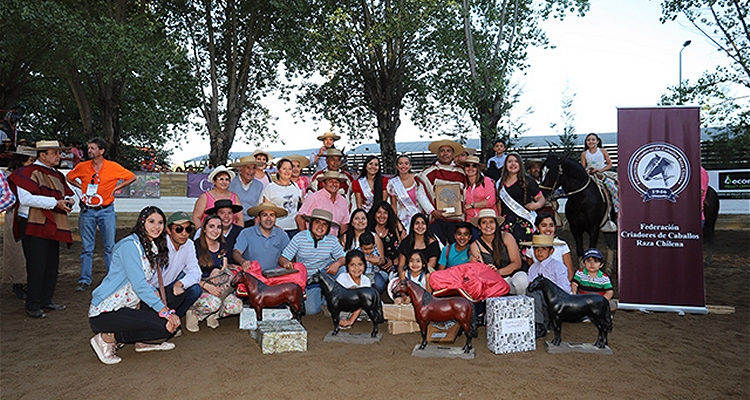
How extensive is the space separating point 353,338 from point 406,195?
2.03 meters

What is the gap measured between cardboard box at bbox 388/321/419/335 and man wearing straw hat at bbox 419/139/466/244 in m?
1.21

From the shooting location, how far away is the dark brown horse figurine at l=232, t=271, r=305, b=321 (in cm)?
461

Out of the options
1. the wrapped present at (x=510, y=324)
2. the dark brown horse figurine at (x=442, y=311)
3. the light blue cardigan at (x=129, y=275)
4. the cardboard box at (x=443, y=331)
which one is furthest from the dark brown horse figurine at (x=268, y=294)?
the wrapped present at (x=510, y=324)

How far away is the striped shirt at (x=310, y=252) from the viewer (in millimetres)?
5297

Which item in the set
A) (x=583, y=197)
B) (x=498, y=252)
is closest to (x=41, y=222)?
(x=498, y=252)

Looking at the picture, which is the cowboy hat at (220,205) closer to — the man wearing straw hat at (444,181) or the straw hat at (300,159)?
the straw hat at (300,159)

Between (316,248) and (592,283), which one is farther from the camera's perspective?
(316,248)

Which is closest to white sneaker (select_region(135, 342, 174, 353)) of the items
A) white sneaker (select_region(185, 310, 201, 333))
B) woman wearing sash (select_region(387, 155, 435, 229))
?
white sneaker (select_region(185, 310, 201, 333))

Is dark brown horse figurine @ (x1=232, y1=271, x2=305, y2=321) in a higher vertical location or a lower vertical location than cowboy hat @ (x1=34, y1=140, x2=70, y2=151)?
lower

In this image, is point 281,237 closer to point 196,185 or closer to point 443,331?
point 443,331

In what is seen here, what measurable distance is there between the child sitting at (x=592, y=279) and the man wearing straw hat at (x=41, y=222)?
5162 millimetres

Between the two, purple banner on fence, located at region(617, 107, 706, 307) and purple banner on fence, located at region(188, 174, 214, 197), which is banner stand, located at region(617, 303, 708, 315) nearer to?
purple banner on fence, located at region(617, 107, 706, 307)

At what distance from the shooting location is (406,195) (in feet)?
19.7

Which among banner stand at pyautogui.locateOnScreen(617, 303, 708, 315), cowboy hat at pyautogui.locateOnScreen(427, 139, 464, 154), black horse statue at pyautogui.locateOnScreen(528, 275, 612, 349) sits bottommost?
banner stand at pyautogui.locateOnScreen(617, 303, 708, 315)
